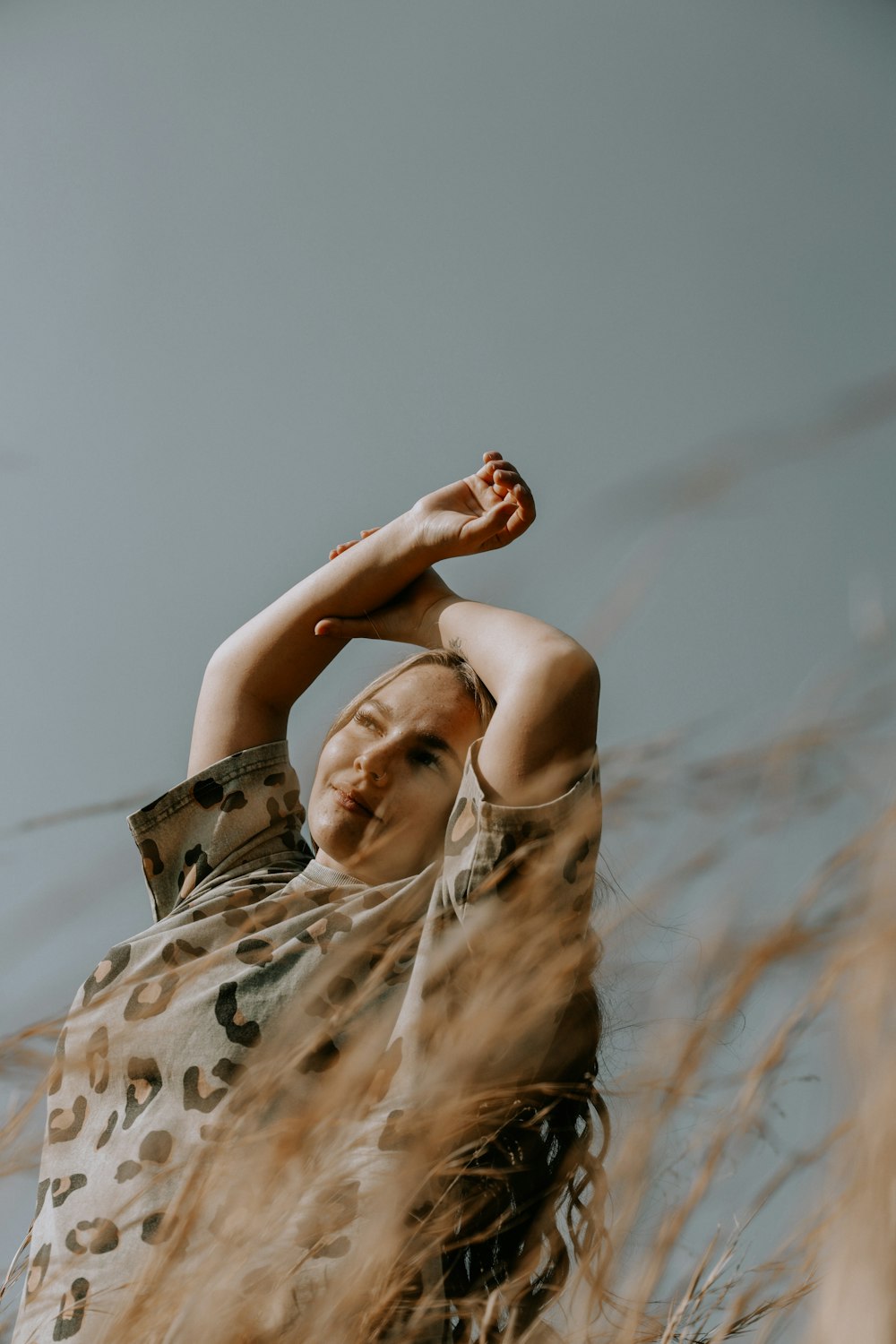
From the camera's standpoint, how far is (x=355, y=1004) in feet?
0.99

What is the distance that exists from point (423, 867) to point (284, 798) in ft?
0.51

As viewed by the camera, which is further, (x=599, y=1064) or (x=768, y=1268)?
(x=599, y=1064)

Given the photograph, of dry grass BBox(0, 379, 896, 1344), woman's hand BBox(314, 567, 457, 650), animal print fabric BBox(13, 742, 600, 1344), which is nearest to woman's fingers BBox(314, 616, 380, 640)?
woman's hand BBox(314, 567, 457, 650)

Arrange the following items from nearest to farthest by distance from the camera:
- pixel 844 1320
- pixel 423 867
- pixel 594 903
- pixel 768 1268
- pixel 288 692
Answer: pixel 844 1320 < pixel 768 1268 < pixel 594 903 < pixel 423 867 < pixel 288 692

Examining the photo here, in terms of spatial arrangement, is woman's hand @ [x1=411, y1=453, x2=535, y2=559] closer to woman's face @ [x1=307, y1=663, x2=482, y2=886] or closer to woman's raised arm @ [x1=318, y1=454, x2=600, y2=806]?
woman's raised arm @ [x1=318, y1=454, x2=600, y2=806]

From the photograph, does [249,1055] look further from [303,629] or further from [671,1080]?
[671,1080]

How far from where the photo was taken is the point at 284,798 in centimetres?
91

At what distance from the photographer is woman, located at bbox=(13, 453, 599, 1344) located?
0.28 metres

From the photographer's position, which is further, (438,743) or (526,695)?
(438,743)

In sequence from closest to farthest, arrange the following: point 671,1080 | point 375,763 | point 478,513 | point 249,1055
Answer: point 671,1080, point 249,1055, point 375,763, point 478,513

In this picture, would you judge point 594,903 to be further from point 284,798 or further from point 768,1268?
point 768,1268

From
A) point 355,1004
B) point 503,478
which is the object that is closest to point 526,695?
point 503,478

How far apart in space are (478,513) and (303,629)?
0.59ft

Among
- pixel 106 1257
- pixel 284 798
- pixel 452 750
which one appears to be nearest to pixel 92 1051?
pixel 106 1257
